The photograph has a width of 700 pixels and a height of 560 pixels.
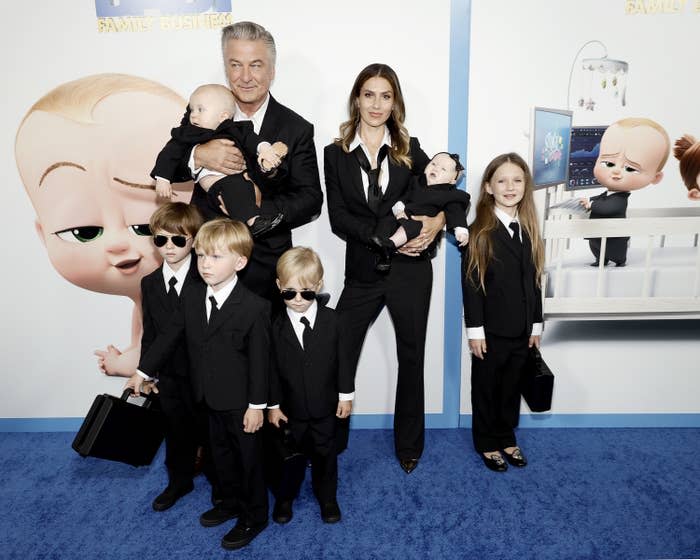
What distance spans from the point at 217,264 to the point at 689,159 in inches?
98.8

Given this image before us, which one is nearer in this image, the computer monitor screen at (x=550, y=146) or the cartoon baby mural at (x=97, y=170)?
Result: the computer monitor screen at (x=550, y=146)

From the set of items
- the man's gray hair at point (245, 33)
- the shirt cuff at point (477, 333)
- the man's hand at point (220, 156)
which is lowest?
the shirt cuff at point (477, 333)

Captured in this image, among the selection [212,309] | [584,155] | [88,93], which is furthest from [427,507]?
[88,93]

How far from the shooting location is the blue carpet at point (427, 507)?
2281mm

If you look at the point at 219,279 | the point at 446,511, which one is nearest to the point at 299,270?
the point at 219,279

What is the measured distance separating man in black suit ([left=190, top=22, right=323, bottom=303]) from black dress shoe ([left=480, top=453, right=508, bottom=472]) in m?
1.38

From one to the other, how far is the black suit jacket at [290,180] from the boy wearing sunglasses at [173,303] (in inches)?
10.4

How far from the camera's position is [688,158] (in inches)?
113

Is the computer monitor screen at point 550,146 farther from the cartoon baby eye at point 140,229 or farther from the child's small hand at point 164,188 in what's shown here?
the cartoon baby eye at point 140,229

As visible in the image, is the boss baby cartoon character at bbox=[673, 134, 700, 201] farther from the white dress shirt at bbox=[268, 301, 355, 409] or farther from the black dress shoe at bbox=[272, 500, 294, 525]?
the black dress shoe at bbox=[272, 500, 294, 525]

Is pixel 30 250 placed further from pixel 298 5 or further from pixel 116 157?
pixel 298 5

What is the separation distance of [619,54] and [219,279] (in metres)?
2.30

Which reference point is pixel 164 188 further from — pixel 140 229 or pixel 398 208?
pixel 398 208

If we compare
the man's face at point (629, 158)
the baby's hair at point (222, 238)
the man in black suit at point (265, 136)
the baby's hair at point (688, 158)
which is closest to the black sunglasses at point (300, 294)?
the baby's hair at point (222, 238)
